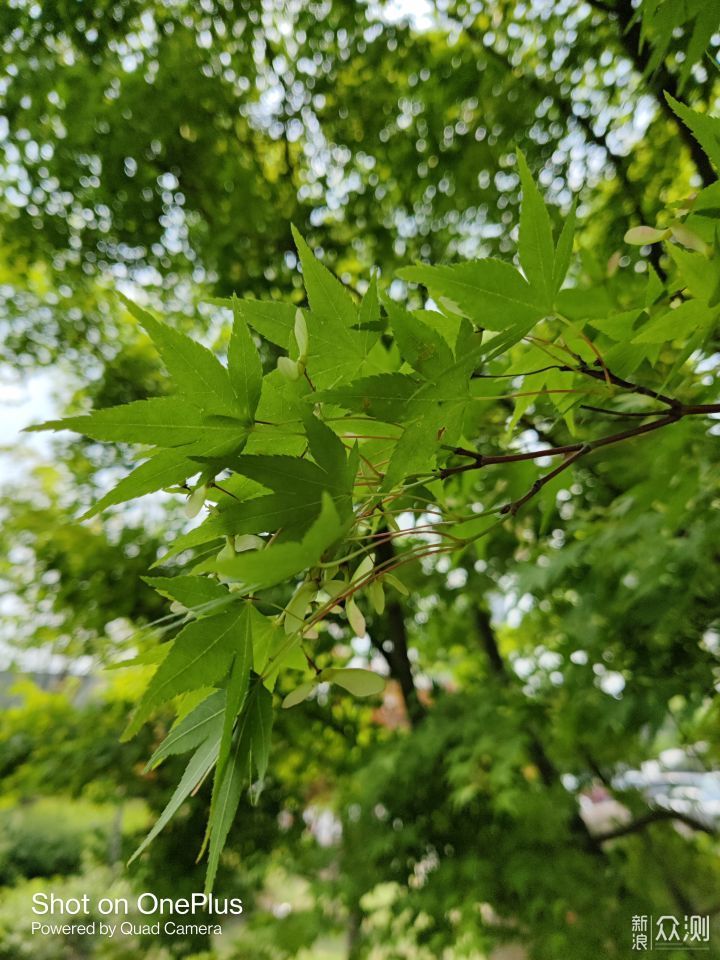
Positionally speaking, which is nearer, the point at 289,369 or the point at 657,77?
the point at 289,369

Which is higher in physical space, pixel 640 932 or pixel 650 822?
pixel 650 822

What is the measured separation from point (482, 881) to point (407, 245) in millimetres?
1849

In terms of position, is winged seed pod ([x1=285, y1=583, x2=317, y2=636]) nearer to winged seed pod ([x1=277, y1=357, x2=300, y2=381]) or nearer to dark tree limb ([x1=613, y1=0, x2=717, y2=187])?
winged seed pod ([x1=277, y1=357, x2=300, y2=381])

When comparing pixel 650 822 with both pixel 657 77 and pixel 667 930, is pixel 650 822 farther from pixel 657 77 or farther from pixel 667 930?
pixel 657 77

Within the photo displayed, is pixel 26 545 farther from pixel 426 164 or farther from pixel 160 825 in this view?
pixel 160 825

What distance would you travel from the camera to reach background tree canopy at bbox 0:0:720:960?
0.29 m

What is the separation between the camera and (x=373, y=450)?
1.14ft

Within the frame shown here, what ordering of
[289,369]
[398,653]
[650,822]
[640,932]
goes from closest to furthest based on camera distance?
[289,369] < [640,932] < [650,822] < [398,653]

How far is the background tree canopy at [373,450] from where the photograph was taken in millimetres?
294

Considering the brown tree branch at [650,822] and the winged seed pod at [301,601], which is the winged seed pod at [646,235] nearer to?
the winged seed pod at [301,601]

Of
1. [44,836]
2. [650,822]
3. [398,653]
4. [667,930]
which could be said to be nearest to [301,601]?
[667,930]

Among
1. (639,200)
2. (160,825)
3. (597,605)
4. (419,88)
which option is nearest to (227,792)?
(160,825)

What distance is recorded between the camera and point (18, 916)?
7.93 feet

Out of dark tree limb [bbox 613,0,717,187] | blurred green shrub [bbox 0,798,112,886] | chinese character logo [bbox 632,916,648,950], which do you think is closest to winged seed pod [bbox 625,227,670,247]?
dark tree limb [bbox 613,0,717,187]
